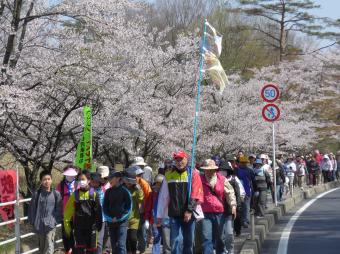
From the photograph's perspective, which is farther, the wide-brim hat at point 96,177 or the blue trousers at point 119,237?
the wide-brim hat at point 96,177

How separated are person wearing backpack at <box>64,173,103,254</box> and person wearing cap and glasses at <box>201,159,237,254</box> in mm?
1472

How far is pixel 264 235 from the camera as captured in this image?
12.2m

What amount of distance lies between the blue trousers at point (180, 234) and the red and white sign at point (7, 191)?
9.43ft

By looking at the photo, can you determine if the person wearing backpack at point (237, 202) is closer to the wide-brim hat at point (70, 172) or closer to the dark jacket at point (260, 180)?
the dark jacket at point (260, 180)

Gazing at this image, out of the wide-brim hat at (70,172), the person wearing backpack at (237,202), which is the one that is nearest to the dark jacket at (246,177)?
the person wearing backpack at (237,202)

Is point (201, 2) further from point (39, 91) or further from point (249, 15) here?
point (39, 91)

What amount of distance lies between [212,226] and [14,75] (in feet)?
20.1

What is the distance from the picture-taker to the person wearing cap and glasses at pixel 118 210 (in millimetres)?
8789

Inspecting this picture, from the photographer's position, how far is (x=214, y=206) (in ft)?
28.5

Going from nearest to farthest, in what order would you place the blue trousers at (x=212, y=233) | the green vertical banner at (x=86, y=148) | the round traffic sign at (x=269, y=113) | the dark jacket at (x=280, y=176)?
the blue trousers at (x=212, y=233) → the green vertical banner at (x=86, y=148) → the round traffic sign at (x=269, y=113) → the dark jacket at (x=280, y=176)

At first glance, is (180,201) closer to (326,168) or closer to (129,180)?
(129,180)

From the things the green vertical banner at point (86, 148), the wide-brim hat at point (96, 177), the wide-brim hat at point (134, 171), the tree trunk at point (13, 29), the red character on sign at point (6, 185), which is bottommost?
the red character on sign at point (6, 185)

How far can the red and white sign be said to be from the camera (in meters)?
9.86

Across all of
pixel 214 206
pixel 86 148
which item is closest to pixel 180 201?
pixel 214 206
